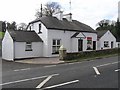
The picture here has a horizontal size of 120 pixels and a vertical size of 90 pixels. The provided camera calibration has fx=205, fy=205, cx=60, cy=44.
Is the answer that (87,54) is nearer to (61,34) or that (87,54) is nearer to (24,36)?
(61,34)

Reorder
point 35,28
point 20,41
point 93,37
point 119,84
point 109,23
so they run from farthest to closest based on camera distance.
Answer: point 109,23, point 93,37, point 35,28, point 20,41, point 119,84

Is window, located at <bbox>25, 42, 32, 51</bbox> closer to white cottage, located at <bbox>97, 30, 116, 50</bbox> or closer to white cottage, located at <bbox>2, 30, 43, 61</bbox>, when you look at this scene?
white cottage, located at <bbox>2, 30, 43, 61</bbox>

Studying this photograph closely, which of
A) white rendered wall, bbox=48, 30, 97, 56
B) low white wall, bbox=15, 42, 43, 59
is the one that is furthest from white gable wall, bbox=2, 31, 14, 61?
white rendered wall, bbox=48, 30, 97, 56

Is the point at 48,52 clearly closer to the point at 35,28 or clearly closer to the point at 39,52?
the point at 39,52

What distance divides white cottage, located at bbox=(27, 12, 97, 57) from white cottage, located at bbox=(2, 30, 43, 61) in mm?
1072

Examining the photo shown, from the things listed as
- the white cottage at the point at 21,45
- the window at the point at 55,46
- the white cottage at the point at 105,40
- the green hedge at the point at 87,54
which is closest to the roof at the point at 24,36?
the white cottage at the point at 21,45

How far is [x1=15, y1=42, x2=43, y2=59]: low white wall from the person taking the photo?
1038 inches

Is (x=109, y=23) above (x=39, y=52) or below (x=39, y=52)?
above

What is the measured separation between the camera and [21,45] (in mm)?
26688

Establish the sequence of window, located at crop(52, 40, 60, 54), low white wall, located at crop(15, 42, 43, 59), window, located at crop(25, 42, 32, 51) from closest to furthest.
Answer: low white wall, located at crop(15, 42, 43, 59), window, located at crop(25, 42, 32, 51), window, located at crop(52, 40, 60, 54)

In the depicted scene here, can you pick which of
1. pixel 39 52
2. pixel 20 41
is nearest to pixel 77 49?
pixel 39 52

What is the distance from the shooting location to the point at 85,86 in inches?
360

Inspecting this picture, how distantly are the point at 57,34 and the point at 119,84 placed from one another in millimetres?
20879

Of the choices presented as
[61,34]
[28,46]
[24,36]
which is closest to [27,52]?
[28,46]
